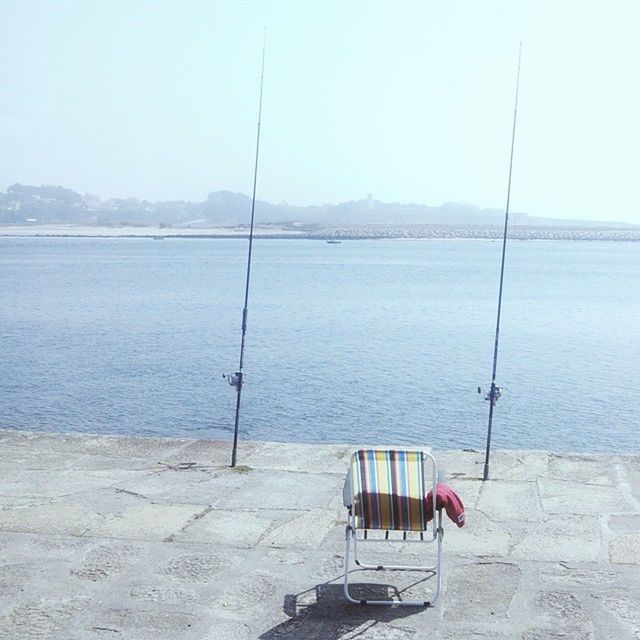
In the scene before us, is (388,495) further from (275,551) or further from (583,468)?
(583,468)

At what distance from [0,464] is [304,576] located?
346 cm

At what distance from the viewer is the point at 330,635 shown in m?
4.32

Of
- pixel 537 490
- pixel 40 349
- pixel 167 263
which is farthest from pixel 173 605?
pixel 167 263

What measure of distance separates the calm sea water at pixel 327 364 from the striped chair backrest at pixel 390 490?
11585mm

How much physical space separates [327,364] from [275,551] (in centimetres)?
2034

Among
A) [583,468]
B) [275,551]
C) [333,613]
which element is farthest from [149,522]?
[583,468]

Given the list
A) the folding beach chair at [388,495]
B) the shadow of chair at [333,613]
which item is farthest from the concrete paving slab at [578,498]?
the folding beach chair at [388,495]

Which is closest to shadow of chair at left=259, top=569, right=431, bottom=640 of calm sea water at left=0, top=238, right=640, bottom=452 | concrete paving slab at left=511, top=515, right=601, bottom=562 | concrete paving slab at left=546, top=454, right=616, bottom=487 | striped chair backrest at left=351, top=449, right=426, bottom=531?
striped chair backrest at left=351, top=449, right=426, bottom=531

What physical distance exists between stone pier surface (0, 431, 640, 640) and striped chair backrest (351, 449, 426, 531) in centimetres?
43

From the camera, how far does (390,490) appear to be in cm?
469

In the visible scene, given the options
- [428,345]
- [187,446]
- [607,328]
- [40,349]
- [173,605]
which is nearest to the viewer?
[173,605]

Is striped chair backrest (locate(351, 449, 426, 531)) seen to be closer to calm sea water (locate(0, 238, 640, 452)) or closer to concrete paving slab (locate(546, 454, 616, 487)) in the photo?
concrete paving slab (locate(546, 454, 616, 487))

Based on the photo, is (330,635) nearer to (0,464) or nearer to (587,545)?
(587,545)

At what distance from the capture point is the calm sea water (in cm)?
1792
